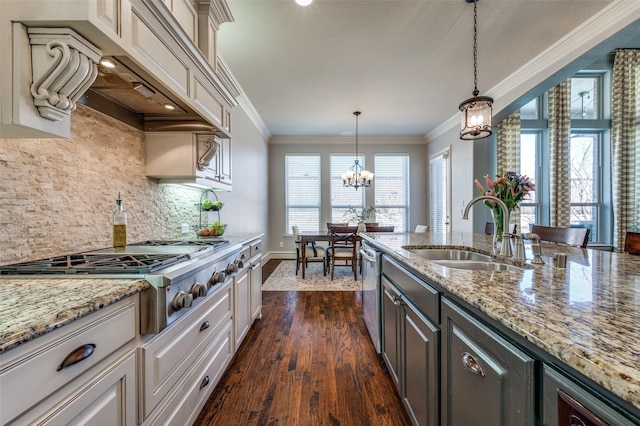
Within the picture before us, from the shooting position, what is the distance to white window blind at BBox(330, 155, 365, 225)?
251 inches

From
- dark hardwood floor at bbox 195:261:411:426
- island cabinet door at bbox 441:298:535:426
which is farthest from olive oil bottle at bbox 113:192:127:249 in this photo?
island cabinet door at bbox 441:298:535:426

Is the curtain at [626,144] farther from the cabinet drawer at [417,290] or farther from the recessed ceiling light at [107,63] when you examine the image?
the recessed ceiling light at [107,63]

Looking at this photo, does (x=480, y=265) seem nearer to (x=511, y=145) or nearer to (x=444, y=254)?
(x=444, y=254)

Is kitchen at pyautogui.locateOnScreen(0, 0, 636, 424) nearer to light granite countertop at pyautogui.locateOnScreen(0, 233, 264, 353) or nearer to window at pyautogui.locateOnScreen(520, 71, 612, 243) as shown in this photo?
light granite countertop at pyautogui.locateOnScreen(0, 233, 264, 353)

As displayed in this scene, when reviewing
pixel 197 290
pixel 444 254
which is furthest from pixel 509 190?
pixel 197 290

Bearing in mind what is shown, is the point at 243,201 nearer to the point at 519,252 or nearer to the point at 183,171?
the point at 183,171

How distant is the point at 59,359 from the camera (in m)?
0.66

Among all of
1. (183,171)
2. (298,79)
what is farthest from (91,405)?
(298,79)

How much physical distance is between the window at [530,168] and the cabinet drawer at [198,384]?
4839mm

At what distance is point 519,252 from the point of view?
123 centimetres

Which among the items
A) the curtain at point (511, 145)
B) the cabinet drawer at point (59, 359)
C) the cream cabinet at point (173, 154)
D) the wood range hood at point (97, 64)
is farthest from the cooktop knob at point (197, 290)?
the curtain at point (511, 145)

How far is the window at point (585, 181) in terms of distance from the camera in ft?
14.1

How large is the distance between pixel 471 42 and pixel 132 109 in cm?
309

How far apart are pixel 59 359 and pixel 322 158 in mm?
5972
